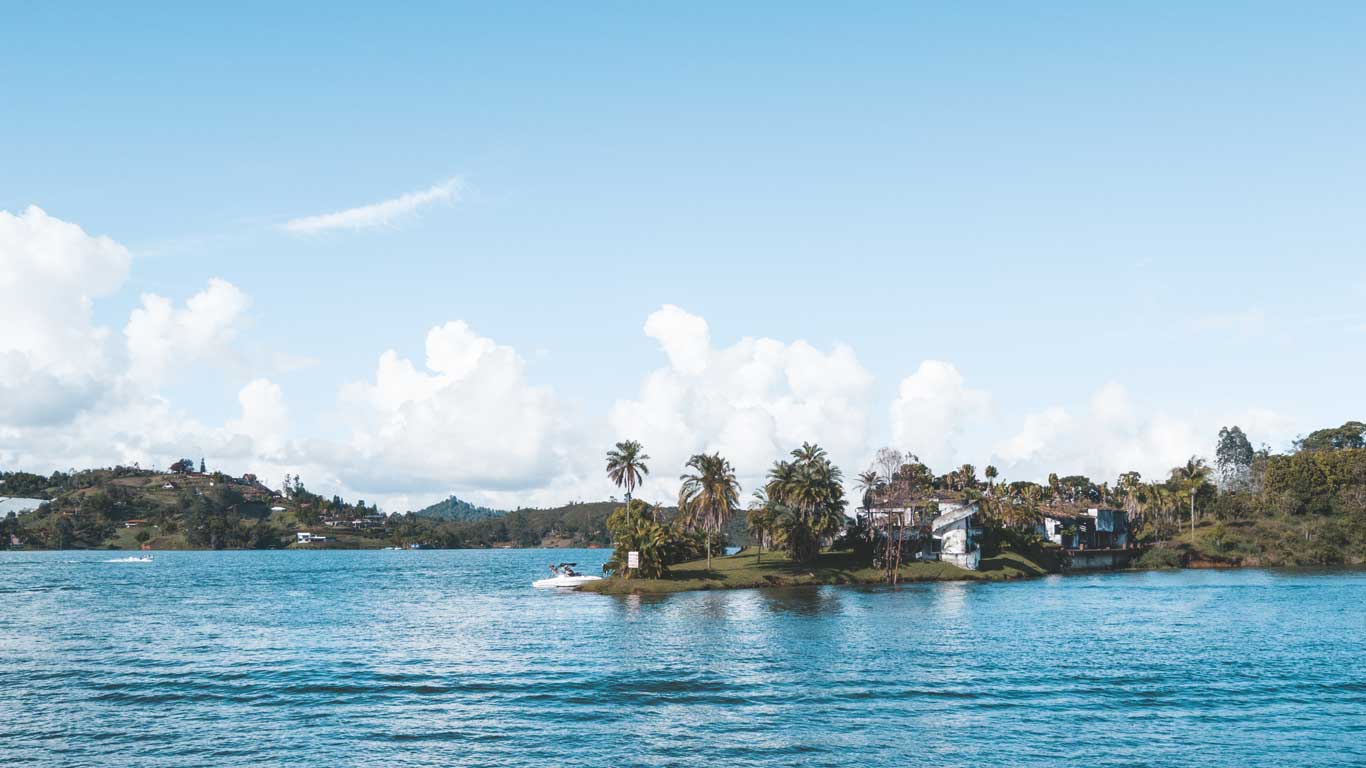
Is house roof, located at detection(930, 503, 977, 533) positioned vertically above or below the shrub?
above

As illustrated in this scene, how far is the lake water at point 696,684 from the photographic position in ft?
160

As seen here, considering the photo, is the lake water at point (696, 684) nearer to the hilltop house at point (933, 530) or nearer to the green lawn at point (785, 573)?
the green lawn at point (785, 573)

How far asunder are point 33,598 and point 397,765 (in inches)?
4642

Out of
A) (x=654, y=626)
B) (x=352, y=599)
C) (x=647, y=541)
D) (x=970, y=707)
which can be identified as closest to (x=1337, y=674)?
(x=970, y=707)

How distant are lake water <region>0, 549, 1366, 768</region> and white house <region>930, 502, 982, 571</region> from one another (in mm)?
41449

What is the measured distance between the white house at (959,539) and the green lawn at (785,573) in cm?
237

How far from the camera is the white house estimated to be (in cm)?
15950

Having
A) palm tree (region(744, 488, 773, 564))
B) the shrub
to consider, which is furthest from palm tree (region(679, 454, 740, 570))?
the shrub

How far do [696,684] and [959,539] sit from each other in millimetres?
106251

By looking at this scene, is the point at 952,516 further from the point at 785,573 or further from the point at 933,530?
the point at 785,573

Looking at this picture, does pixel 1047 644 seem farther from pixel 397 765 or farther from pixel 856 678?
pixel 397 765

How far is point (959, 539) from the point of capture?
160625mm

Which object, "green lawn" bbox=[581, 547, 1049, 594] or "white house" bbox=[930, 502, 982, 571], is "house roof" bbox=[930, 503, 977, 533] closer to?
"white house" bbox=[930, 502, 982, 571]

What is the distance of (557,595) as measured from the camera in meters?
133
